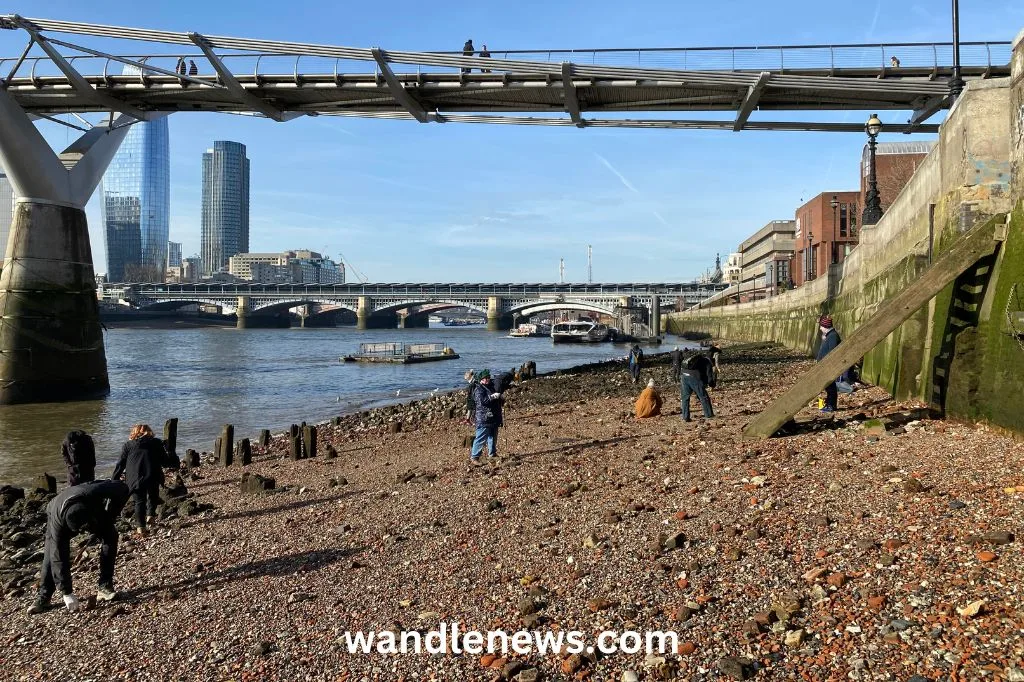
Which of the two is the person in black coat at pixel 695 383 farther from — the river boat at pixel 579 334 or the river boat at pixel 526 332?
the river boat at pixel 526 332

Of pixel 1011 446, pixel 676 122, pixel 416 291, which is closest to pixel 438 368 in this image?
pixel 676 122

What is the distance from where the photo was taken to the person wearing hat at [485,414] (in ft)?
42.2

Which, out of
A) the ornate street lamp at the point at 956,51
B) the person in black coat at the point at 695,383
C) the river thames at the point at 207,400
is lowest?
the river thames at the point at 207,400

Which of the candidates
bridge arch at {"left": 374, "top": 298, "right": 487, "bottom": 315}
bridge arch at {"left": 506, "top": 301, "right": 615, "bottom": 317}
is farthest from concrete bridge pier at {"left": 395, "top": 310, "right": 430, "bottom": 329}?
bridge arch at {"left": 506, "top": 301, "right": 615, "bottom": 317}

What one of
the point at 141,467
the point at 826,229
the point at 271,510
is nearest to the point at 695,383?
the point at 271,510

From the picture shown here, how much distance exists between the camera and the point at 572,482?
10.5 meters

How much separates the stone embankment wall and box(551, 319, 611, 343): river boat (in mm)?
83713

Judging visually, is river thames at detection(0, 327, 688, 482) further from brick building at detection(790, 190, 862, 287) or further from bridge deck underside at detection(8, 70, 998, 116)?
brick building at detection(790, 190, 862, 287)

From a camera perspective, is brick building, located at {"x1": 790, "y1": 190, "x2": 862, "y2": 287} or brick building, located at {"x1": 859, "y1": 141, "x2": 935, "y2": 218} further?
brick building, located at {"x1": 790, "y1": 190, "x2": 862, "y2": 287}

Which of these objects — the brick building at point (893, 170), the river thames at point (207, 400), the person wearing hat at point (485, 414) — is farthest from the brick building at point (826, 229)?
the person wearing hat at point (485, 414)

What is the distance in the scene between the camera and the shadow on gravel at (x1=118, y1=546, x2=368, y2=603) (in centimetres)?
815

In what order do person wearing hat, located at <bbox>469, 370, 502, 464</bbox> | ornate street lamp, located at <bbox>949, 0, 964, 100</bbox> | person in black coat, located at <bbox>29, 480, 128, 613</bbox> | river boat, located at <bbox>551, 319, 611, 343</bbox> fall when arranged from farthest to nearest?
river boat, located at <bbox>551, 319, 611, 343</bbox>
ornate street lamp, located at <bbox>949, 0, 964, 100</bbox>
person wearing hat, located at <bbox>469, 370, 502, 464</bbox>
person in black coat, located at <bbox>29, 480, 128, 613</bbox>

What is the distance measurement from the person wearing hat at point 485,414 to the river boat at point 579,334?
87.7 m

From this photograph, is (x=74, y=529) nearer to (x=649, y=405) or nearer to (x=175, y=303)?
(x=649, y=405)
